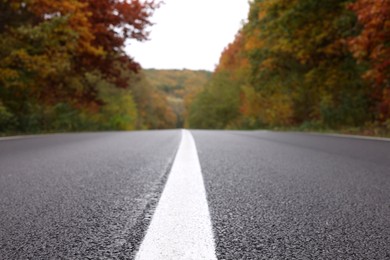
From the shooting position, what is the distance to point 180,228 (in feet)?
5.79

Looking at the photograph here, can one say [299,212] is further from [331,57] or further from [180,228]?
[331,57]

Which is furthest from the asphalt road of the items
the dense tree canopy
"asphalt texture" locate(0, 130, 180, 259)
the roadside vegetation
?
the dense tree canopy

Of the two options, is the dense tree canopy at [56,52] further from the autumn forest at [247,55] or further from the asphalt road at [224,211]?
the asphalt road at [224,211]

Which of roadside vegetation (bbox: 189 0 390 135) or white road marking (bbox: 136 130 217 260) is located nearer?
white road marking (bbox: 136 130 217 260)

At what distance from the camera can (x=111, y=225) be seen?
1907 millimetres

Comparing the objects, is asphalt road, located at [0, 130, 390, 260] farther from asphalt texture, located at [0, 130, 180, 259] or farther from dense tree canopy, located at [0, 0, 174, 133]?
dense tree canopy, located at [0, 0, 174, 133]

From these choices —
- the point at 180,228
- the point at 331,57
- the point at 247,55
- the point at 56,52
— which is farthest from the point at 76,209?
the point at 247,55

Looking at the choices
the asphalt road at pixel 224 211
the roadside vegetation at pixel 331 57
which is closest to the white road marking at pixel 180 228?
the asphalt road at pixel 224 211

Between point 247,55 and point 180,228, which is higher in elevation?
point 247,55

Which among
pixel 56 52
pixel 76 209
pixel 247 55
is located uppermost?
pixel 247 55

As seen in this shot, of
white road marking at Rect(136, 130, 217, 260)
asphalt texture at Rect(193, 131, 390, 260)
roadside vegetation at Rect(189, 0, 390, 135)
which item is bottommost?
asphalt texture at Rect(193, 131, 390, 260)

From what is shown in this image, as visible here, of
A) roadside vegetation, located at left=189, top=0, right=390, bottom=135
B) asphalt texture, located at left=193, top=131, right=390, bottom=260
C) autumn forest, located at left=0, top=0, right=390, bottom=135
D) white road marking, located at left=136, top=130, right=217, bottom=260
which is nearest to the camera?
white road marking, located at left=136, top=130, right=217, bottom=260

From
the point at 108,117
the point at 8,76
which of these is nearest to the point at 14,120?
the point at 8,76

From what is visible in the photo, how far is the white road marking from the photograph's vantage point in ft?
4.68
